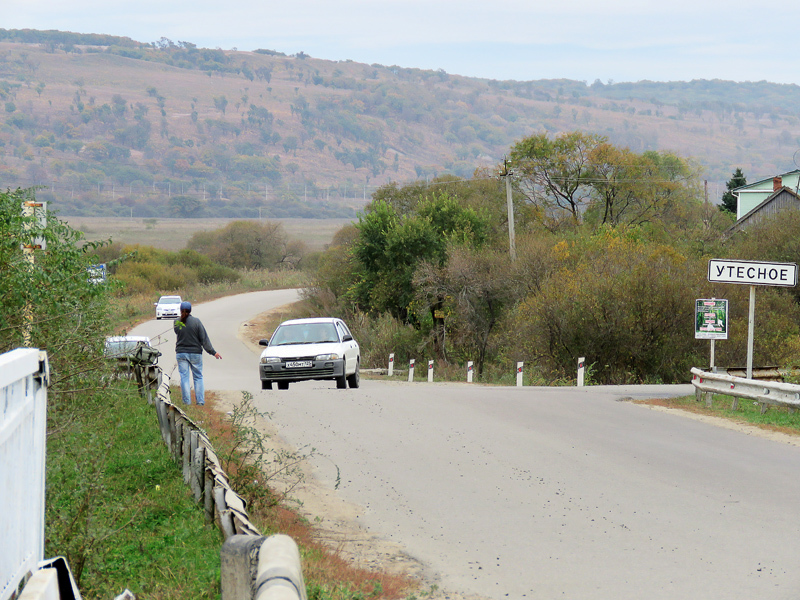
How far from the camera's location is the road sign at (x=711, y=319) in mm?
18672

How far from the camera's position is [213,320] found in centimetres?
5847

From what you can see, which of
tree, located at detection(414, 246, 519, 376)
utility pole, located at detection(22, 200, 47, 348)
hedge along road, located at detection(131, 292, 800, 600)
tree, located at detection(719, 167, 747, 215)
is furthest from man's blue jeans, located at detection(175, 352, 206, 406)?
tree, located at detection(719, 167, 747, 215)

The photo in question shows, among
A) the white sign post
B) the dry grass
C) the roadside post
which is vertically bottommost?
the dry grass

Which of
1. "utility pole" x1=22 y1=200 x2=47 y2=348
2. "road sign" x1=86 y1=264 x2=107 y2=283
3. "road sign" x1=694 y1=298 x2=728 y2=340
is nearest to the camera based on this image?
"utility pole" x1=22 y1=200 x2=47 y2=348

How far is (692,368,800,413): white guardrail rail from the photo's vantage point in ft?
48.6

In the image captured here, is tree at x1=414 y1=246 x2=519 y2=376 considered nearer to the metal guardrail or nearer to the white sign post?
the white sign post

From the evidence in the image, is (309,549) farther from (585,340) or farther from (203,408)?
(585,340)

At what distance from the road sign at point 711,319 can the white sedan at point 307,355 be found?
8.03 meters

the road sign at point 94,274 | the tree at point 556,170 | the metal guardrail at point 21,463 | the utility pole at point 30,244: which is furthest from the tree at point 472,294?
the metal guardrail at point 21,463

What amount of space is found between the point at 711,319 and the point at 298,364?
30.4 feet

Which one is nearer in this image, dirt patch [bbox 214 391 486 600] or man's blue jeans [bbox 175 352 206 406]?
dirt patch [bbox 214 391 486 600]

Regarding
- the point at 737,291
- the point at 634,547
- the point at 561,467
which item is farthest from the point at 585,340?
the point at 634,547

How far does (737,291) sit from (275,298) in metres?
51.6

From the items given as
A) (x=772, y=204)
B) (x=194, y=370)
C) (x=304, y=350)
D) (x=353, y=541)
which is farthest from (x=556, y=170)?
(x=353, y=541)
